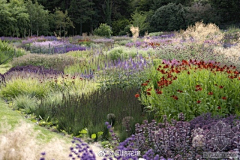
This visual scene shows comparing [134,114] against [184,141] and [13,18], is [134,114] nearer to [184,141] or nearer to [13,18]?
[184,141]

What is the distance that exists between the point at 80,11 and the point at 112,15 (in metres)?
6.03

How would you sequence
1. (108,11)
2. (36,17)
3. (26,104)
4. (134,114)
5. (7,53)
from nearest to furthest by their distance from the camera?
(134,114) < (26,104) < (7,53) < (36,17) < (108,11)

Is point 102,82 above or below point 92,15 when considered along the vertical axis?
below

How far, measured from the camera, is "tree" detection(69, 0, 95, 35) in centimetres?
3541

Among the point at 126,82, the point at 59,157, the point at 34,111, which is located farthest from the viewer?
the point at 126,82

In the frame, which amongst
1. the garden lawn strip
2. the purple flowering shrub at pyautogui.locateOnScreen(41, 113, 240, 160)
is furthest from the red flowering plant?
the garden lawn strip

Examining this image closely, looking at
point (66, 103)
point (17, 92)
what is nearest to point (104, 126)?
point (66, 103)

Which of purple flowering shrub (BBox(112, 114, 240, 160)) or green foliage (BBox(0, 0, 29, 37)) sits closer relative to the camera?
purple flowering shrub (BBox(112, 114, 240, 160))

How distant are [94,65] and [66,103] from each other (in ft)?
14.3

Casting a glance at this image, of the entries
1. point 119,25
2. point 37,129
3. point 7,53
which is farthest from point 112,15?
point 37,129

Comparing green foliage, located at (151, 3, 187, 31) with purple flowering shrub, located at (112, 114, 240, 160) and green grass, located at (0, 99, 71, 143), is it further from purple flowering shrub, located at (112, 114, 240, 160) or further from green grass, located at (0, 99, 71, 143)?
purple flowering shrub, located at (112, 114, 240, 160)

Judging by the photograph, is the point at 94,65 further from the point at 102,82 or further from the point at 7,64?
the point at 7,64

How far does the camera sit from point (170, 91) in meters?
4.62

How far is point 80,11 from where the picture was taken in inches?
1395
